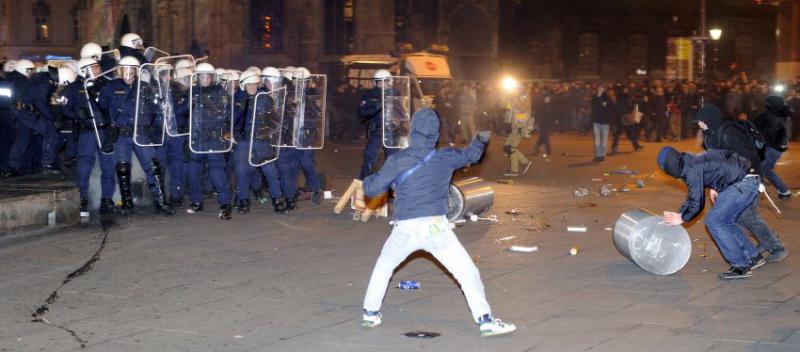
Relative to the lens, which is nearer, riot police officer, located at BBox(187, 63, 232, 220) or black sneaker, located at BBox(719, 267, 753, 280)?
black sneaker, located at BBox(719, 267, 753, 280)

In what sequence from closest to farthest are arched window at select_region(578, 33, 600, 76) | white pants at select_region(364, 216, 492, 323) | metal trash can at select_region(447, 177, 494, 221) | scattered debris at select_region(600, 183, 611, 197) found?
white pants at select_region(364, 216, 492, 323) → metal trash can at select_region(447, 177, 494, 221) → scattered debris at select_region(600, 183, 611, 197) → arched window at select_region(578, 33, 600, 76)

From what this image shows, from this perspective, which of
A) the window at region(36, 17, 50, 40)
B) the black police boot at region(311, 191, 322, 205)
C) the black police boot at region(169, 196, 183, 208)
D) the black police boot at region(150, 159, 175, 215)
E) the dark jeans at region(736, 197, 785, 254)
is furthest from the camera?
the window at region(36, 17, 50, 40)

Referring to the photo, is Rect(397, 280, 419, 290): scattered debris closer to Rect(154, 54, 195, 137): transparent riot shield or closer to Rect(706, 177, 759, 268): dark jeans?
Rect(706, 177, 759, 268): dark jeans

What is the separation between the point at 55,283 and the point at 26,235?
116 inches

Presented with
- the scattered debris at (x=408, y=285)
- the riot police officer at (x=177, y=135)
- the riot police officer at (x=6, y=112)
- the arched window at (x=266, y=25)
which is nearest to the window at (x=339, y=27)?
the arched window at (x=266, y=25)

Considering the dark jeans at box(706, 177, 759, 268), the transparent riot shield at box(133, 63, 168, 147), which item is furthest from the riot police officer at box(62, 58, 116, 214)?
the dark jeans at box(706, 177, 759, 268)

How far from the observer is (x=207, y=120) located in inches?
546

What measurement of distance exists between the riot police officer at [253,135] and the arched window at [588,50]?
114 ft

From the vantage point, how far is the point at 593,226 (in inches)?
510

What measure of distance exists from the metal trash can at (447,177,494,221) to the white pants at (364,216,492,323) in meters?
5.04

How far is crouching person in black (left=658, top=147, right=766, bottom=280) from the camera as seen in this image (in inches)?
363

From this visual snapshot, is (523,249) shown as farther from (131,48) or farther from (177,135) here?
(131,48)

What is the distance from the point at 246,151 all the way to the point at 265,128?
0.39 meters

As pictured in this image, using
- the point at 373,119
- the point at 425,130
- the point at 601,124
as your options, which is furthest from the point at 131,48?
the point at 601,124
